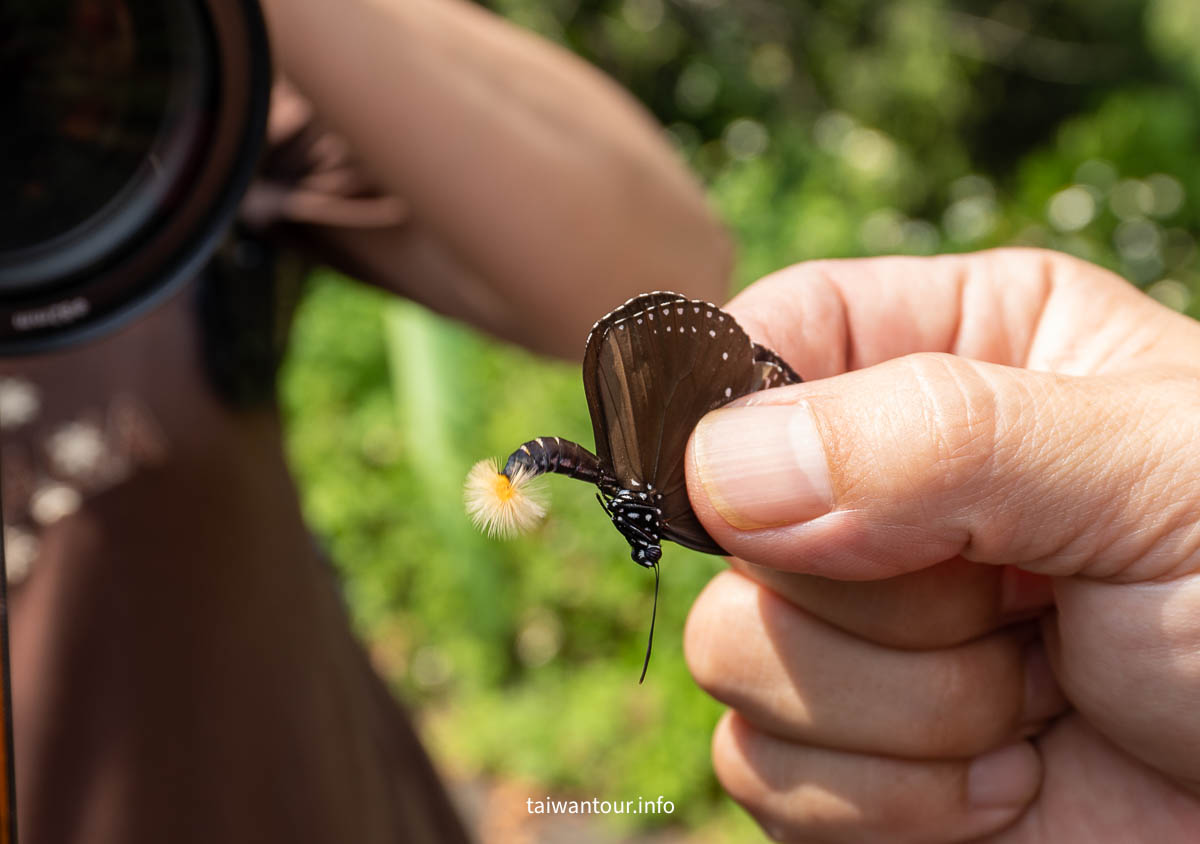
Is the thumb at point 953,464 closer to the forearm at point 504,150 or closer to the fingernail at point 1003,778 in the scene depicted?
the fingernail at point 1003,778

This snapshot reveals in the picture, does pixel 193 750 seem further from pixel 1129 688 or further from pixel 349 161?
pixel 1129 688

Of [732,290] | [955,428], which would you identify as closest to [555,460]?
[955,428]

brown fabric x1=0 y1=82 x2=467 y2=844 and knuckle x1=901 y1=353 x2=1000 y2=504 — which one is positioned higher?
knuckle x1=901 y1=353 x2=1000 y2=504

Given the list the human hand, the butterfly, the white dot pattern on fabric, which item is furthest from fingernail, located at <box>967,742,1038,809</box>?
the white dot pattern on fabric

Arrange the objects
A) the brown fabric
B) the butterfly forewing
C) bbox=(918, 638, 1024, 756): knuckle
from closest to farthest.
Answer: the butterfly forewing
bbox=(918, 638, 1024, 756): knuckle
the brown fabric

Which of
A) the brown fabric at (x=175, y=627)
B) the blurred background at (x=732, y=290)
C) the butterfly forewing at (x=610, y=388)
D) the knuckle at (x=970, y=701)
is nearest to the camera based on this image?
the butterfly forewing at (x=610, y=388)

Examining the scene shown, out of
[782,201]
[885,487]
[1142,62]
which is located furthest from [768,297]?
[1142,62]

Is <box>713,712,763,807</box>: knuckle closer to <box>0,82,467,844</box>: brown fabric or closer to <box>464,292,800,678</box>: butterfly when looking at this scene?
<box>464,292,800,678</box>: butterfly

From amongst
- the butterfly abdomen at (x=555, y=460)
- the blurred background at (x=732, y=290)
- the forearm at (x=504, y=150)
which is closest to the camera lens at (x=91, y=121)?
the forearm at (x=504, y=150)
